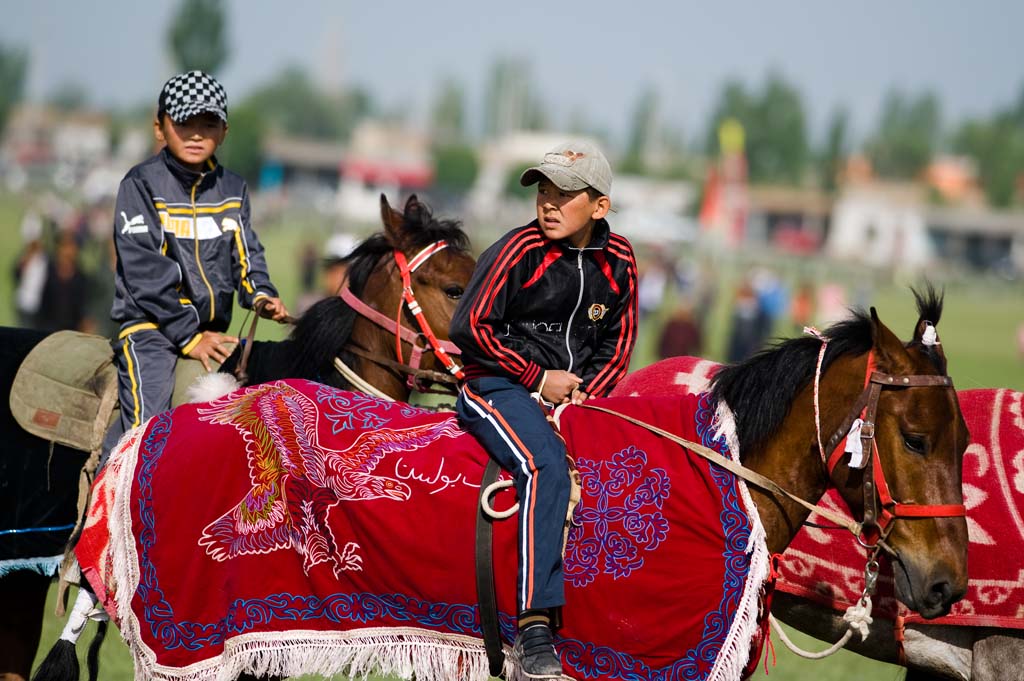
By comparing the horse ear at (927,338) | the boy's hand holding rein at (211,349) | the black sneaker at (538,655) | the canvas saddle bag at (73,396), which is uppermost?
the horse ear at (927,338)

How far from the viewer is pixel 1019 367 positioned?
25.1 meters

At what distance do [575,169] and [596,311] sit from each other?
573mm

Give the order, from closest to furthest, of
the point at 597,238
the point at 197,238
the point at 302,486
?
the point at 302,486 → the point at 597,238 → the point at 197,238

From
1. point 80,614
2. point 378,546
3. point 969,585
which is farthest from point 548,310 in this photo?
point 80,614

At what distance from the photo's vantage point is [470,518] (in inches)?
155

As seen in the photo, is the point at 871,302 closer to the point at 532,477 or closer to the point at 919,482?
the point at 919,482

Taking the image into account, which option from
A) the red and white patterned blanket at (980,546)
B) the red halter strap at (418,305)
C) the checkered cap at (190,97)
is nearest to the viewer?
the red and white patterned blanket at (980,546)

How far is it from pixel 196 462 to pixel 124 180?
145 centimetres

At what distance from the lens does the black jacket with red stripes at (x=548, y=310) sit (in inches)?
157

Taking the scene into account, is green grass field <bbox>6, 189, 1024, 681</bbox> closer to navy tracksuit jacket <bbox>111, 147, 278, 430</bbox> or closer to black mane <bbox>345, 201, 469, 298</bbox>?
navy tracksuit jacket <bbox>111, 147, 278, 430</bbox>

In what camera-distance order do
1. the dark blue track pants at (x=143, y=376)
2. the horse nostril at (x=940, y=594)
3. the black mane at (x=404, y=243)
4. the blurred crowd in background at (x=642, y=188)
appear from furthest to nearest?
the blurred crowd in background at (x=642, y=188) → the black mane at (x=404, y=243) → the dark blue track pants at (x=143, y=376) → the horse nostril at (x=940, y=594)

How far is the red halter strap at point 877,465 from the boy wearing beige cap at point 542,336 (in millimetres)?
1022

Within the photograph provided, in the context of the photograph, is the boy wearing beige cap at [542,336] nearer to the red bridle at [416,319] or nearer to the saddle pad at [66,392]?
the red bridle at [416,319]

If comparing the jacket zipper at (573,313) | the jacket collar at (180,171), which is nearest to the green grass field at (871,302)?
the jacket zipper at (573,313)
